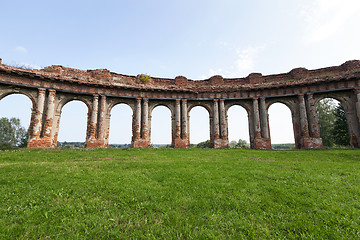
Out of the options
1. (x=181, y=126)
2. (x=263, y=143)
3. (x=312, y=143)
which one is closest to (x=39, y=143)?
(x=181, y=126)

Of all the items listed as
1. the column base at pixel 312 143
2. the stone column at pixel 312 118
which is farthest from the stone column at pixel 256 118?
the stone column at pixel 312 118

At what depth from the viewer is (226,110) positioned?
23.1 meters

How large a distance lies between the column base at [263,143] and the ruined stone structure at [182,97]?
Answer: 34 mm

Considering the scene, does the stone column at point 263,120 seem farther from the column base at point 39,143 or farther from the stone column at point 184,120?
the column base at point 39,143

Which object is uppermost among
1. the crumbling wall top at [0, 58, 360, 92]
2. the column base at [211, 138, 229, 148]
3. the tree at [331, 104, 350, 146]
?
the crumbling wall top at [0, 58, 360, 92]

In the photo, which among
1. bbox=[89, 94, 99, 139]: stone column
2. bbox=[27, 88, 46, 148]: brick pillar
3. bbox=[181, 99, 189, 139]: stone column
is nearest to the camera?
bbox=[27, 88, 46, 148]: brick pillar

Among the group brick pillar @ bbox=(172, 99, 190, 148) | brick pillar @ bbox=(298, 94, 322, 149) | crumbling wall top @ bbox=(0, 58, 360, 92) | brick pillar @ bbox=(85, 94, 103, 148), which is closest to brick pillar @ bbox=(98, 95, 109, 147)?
brick pillar @ bbox=(85, 94, 103, 148)

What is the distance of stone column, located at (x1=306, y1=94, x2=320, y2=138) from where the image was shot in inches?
760

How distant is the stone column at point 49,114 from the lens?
57.3 ft

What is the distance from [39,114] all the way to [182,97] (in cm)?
1690

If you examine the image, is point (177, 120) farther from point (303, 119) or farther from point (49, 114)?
point (303, 119)

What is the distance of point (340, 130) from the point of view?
26922mm

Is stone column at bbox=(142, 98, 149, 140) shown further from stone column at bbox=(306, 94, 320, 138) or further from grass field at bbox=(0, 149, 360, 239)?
stone column at bbox=(306, 94, 320, 138)

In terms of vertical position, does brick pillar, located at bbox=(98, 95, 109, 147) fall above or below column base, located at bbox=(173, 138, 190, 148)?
above
